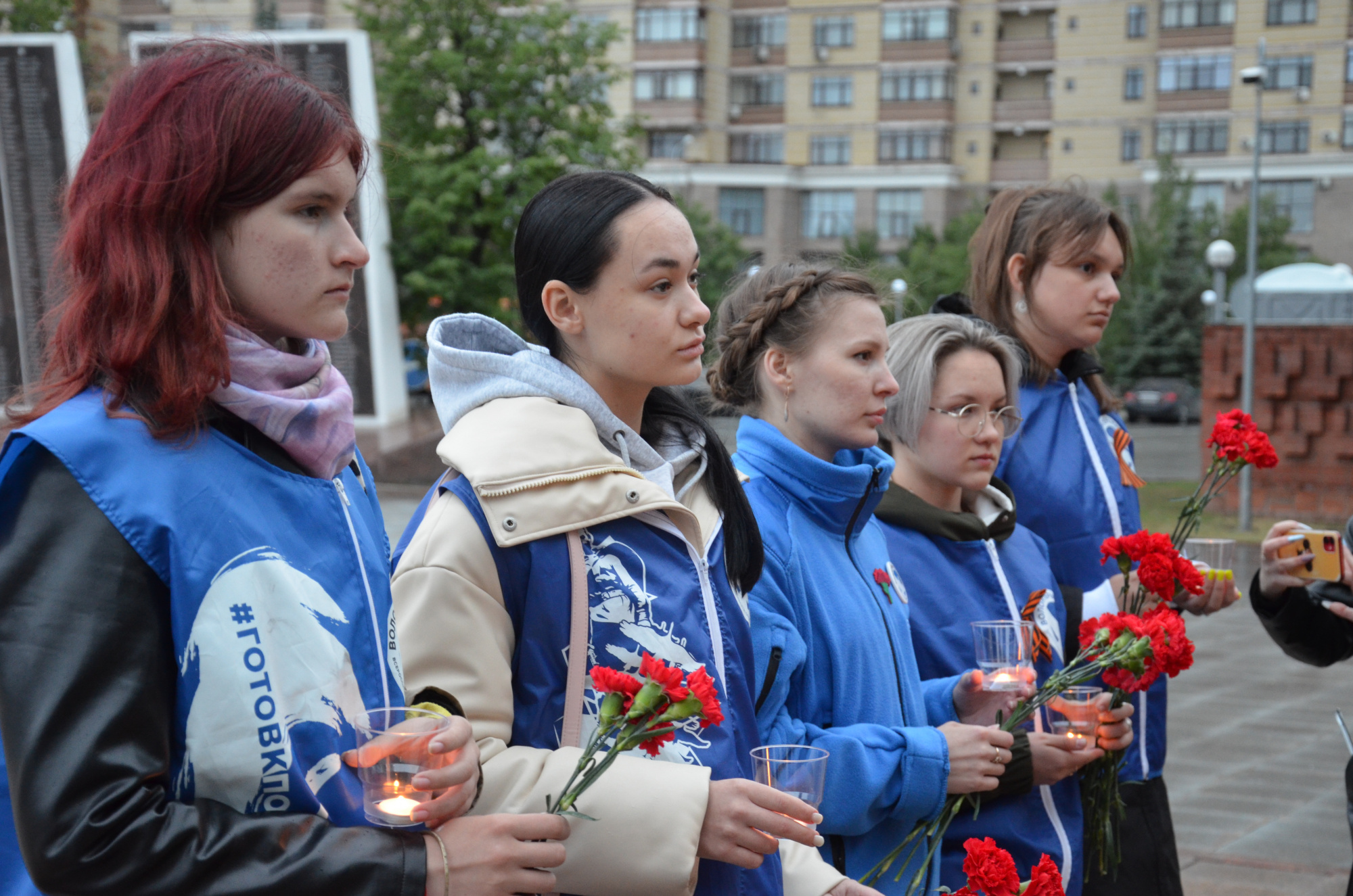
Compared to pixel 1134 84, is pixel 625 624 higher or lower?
lower

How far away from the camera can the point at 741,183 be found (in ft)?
162

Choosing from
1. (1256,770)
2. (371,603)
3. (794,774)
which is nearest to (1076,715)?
(794,774)

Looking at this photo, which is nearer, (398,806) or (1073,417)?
(398,806)

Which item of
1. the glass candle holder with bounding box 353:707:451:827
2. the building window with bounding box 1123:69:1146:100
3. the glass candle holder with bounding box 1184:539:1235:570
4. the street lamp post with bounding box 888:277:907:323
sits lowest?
the glass candle holder with bounding box 1184:539:1235:570

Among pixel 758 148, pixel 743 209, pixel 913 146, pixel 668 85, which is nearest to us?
pixel 668 85

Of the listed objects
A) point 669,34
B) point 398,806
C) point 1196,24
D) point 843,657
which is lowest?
point 843,657

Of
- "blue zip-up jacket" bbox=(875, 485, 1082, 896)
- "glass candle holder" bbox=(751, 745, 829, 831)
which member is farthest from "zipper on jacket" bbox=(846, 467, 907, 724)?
"glass candle holder" bbox=(751, 745, 829, 831)

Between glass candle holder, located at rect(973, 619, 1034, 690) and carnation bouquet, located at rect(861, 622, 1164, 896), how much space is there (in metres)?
0.05

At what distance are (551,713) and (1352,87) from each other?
159 feet

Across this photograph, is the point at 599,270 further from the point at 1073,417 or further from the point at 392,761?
the point at 1073,417

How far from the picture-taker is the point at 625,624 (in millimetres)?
1781

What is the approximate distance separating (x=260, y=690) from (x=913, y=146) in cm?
4988

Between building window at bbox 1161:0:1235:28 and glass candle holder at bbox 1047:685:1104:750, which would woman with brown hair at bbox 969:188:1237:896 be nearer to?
glass candle holder at bbox 1047:685:1104:750

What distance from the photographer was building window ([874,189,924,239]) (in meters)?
49.0
